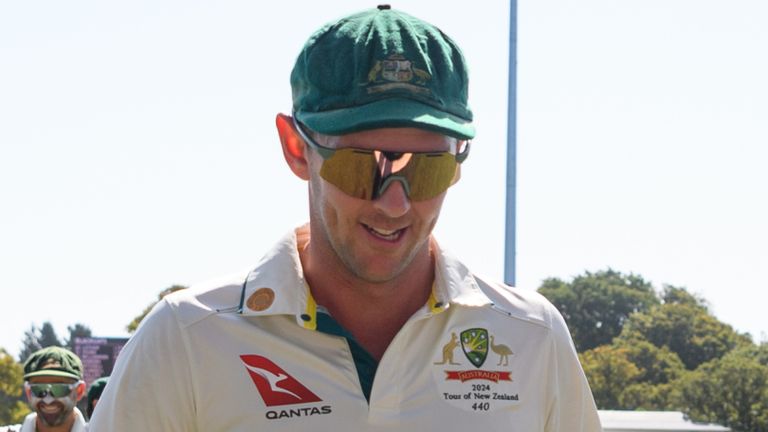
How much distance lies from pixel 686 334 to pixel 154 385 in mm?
82689

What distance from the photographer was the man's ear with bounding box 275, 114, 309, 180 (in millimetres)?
3230

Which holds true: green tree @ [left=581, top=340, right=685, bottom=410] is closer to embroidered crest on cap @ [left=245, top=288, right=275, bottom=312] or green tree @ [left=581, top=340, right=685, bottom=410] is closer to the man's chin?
the man's chin

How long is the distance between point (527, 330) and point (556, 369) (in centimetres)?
11

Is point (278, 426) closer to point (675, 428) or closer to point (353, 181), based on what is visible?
point (353, 181)

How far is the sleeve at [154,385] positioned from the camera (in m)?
3.01

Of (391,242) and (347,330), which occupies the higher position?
(391,242)

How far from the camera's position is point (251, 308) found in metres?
3.11

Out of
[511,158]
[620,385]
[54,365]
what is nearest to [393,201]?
[54,365]

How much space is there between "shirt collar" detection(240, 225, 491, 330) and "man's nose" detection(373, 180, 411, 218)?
29 centimetres

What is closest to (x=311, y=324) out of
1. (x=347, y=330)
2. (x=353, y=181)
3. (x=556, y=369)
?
(x=347, y=330)

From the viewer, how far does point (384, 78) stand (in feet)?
9.86

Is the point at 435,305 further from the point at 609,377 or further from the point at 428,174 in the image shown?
the point at 609,377

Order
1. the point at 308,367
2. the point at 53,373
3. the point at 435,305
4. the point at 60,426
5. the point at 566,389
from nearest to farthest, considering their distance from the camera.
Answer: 1. the point at 308,367
2. the point at 435,305
3. the point at 566,389
4. the point at 60,426
5. the point at 53,373

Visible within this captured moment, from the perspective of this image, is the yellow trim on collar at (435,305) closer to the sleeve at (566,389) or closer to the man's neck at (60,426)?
the sleeve at (566,389)
